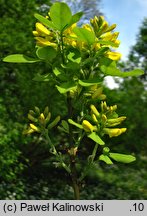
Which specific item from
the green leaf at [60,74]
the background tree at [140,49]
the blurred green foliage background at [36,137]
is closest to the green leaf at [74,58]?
the green leaf at [60,74]

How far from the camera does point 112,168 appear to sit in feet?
28.9

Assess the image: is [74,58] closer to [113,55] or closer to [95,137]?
[113,55]

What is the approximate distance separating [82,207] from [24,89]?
18.5 ft

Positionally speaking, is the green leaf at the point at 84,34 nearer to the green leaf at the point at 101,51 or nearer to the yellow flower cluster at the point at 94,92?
the green leaf at the point at 101,51

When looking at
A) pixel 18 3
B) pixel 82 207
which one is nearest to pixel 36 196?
pixel 18 3

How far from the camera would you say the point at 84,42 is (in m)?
1.50

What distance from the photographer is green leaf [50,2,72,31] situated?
4.53ft

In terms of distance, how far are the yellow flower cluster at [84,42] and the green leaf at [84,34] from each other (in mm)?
23

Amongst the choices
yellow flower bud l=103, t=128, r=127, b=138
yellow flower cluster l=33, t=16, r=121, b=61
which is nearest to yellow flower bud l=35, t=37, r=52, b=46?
yellow flower cluster l=33, t=16, r=121, b=61

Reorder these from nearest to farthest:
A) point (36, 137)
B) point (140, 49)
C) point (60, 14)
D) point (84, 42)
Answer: point (60, 14), point (84, 42), point (36, 137), point (140, 49)

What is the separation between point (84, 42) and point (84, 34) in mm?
101

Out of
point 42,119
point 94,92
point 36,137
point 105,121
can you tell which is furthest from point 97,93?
point 36,137

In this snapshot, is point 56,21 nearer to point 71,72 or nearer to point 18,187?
point 71,72

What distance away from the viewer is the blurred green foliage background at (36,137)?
241 inches
